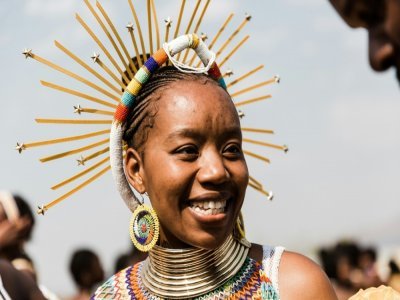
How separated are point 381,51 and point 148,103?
230cm

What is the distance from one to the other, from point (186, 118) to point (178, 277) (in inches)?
24.9

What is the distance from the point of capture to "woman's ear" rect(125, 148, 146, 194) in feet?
10.7

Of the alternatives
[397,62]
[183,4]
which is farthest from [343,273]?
[397,62]

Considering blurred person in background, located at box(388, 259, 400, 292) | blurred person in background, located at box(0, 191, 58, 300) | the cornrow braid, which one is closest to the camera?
the cornrow braid

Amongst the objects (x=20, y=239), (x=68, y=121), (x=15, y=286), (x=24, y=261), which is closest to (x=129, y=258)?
(x=24, y=261)

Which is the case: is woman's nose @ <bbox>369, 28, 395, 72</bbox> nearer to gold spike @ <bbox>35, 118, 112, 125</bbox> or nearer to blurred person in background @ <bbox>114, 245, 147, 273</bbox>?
gold spike @ <bbox>35, 118, 112, 125</bbox>

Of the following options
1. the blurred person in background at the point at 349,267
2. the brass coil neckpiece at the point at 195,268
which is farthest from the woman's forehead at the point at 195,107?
the blurred person in background at the point at 349,267

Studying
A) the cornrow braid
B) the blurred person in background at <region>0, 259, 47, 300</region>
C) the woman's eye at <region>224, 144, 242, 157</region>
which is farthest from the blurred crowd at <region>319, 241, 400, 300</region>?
the woman's eye at <region>224, 144, 242, 157</region>

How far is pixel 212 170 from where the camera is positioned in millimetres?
2889

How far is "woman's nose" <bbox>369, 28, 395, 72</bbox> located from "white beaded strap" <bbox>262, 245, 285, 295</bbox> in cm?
214

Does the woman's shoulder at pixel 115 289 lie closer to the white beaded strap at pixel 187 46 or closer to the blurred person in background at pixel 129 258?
the white beaded strap at pixel 187 46

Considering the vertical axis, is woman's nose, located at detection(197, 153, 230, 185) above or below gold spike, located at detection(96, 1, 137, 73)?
below

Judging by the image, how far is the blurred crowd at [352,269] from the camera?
959 cm

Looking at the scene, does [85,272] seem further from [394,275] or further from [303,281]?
[303,281]
